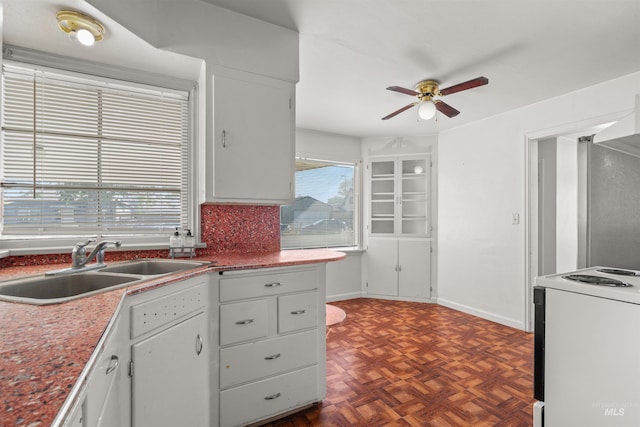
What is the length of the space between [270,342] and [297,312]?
0.22 meters

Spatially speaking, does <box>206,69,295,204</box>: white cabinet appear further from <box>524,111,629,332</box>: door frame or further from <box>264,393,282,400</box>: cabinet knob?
<box>524,111,629,332</box>: door frame

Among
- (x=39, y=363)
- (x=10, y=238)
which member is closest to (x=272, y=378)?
(x=39, y=363)

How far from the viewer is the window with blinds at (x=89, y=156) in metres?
1.83

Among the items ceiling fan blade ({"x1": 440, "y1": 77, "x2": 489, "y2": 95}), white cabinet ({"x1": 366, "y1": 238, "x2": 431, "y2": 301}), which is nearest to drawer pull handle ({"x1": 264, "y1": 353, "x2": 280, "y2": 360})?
ceiling fan blade ({"x1": 440, "y1": 77, "x2": 489, "y2": 95})

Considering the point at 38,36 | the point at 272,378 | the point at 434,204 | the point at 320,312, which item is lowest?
the point at 272,378

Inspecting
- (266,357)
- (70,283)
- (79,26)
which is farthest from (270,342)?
(79,26)

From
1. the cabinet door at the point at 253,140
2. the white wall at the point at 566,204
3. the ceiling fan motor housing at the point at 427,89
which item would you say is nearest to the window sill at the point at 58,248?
the cabinet door at the point at 253,140

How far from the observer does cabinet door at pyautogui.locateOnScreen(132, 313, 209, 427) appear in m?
1.16

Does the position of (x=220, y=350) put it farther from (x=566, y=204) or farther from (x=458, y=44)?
(x=566, y=204)

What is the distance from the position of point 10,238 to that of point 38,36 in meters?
1.14

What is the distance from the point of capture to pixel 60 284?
1.45 m

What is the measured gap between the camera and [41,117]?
74.1 inches

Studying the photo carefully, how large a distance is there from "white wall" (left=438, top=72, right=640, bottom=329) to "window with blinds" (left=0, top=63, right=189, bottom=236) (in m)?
3.25

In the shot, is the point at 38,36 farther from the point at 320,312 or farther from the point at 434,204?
the point at 434,204
